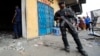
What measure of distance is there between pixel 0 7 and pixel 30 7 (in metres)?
6.95

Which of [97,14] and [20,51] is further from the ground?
[97,14]

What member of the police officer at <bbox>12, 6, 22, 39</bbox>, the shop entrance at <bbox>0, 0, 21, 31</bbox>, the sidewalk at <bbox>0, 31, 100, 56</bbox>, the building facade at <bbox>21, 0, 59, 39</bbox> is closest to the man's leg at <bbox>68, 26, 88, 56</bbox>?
the sidewalk at <bbox>0, 31, 100, 56</bbox>

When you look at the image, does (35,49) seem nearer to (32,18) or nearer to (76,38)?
(76,38)

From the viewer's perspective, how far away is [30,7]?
1341 cm

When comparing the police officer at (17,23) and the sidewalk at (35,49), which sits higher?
the police officer at (17,23)

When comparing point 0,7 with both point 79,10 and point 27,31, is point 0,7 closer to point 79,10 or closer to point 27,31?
point 27,31

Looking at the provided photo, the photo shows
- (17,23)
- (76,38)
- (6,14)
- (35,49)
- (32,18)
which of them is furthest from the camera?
(6,14)

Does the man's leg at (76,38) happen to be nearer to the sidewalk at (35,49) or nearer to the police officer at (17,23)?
the sidewalk at (35,49)

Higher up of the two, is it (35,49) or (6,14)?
(6,14)

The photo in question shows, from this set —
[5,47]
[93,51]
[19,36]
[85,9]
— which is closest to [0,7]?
[19,36]

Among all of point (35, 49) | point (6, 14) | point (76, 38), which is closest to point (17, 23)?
point (35, 49)

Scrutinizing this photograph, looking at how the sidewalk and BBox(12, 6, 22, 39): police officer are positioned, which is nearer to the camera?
the sidewalk

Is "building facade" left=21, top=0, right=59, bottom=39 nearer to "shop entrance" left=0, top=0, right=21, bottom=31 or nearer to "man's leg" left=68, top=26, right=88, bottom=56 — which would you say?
"man's leg" left=68, top=26, right=88, bottom=56

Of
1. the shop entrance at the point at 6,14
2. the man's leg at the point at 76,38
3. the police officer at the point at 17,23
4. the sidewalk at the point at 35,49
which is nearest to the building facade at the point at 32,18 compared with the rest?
the police officer at the point at 17,23
